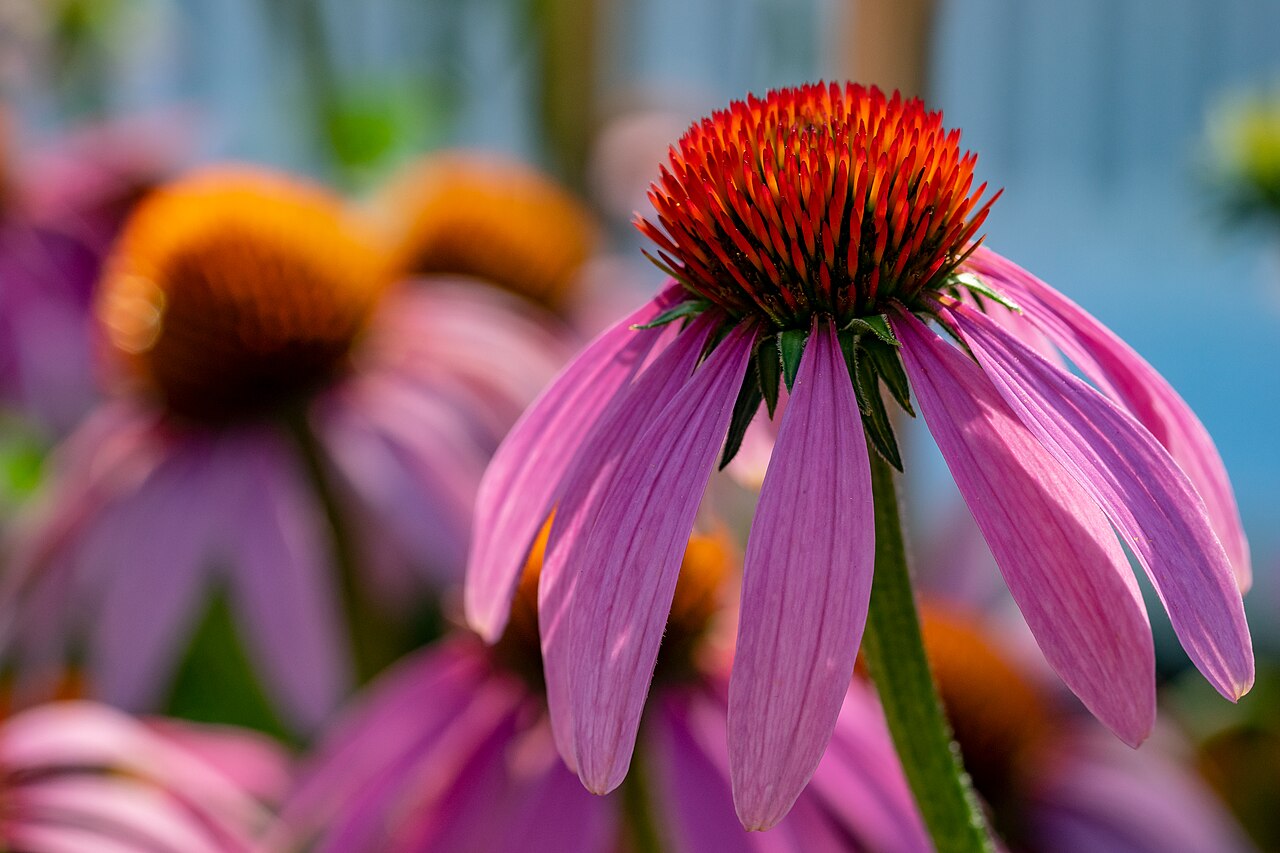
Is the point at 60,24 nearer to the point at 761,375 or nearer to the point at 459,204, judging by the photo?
the point at 459,204

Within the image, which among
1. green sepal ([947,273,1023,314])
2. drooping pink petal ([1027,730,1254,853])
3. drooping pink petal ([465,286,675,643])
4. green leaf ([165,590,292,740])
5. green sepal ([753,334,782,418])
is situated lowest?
green leaf ([165,590,292,740])

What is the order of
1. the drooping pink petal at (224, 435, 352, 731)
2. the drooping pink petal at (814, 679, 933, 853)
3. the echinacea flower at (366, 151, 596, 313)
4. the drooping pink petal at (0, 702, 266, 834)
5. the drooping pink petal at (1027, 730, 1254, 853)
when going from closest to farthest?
the drooping pink petal at (814, 679, 933, 853) → the drooping pink petal at (0, 702, 266, 834) → the drooping pink petal at (224, 435, 352, 731) → the drooping pink petal at (1027, 730, 1254, 853) → the echinacea flower at (366, 151, 596, 313)

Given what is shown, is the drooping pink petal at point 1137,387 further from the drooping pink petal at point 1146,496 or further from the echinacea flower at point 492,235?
the echinacea flower at point 492,235

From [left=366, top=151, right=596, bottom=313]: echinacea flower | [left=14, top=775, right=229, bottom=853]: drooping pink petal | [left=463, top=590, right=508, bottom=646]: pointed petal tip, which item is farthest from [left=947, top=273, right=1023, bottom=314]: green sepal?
[left=366, top=151, right=596, bottom=313]: echinacea flower

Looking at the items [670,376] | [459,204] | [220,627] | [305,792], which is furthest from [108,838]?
[459,204]

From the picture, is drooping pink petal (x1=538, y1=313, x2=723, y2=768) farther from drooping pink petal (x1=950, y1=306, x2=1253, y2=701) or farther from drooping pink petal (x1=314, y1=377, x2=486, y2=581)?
drooping pink petal (x1=314, y1=377, x2=486, y2=581)

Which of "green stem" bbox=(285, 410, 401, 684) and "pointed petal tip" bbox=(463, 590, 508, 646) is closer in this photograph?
"pointed petal tip" bbox=(463, 590, 508, 646)
